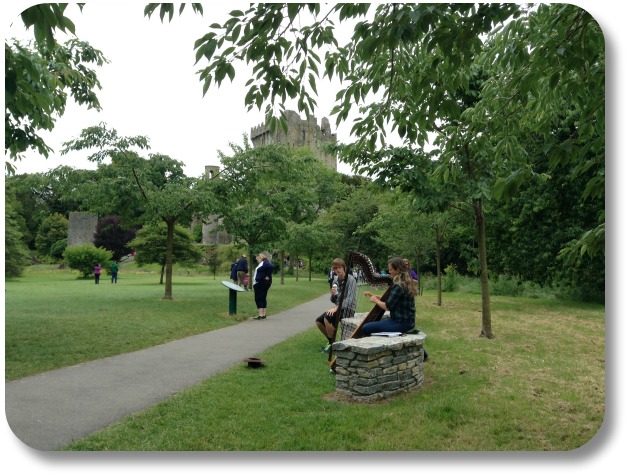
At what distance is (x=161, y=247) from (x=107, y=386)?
16.0 m

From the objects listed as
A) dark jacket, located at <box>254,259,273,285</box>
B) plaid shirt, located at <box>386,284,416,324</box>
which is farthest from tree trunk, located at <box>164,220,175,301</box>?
plaid shirt, located at <box>386,284,416,324</box>

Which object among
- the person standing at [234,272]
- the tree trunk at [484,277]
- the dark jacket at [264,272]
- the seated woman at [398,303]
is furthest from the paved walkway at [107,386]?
the person standing at [234,272]

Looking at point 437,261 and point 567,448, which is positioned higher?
point 437,261

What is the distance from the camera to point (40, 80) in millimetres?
3918

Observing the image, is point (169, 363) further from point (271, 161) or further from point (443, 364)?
point (271, 161)

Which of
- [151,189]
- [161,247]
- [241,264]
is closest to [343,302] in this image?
[151,189]

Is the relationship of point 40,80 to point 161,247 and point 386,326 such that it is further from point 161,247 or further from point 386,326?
point 161,247

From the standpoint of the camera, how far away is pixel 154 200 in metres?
12.3

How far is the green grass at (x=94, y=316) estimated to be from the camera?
590cm

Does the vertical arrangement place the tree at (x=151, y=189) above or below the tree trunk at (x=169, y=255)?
above

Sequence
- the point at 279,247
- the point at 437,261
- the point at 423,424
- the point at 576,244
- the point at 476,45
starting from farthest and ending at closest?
the point at 279,247 < the point at 437,261 < the point at 423,424 < the point at 476,45 < the point at 576,244

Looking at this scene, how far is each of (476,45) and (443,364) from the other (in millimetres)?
3872

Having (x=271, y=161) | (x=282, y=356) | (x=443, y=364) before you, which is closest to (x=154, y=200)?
(x=271, y=161)

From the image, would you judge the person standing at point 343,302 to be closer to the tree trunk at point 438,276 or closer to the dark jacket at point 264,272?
the tree trunk at point 438,276
